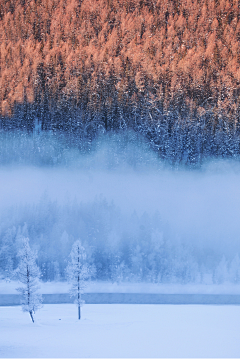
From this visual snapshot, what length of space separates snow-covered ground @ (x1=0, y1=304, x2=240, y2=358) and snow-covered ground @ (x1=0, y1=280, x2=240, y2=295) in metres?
1.84

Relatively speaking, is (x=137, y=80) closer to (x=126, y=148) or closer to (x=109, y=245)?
(x=126, y=148)

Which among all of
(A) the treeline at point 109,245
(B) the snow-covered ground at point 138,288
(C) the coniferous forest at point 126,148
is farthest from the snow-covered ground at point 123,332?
(C) the coniferous forest at point 126,148

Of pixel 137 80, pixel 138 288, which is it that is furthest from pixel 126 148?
pixel 138 288

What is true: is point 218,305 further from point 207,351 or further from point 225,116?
point 225,116

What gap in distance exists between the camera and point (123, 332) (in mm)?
14656

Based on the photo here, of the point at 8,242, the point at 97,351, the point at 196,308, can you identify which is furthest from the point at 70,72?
the point at 97,351

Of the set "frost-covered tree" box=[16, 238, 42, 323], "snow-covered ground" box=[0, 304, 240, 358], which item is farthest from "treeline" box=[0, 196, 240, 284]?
"frost-covered tree" box=[16, 238, 42, 323]

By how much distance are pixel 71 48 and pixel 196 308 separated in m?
25.9

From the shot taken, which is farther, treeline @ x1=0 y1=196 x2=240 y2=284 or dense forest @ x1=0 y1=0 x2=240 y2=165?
dense forest @ x1=0 y1=0 x2=240 y2=165

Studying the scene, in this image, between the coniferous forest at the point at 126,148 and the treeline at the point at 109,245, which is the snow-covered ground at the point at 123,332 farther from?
the coniferous forest at the point at 126,148

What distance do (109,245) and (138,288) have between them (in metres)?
3.67

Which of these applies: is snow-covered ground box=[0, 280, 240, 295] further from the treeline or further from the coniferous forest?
the coniferous forest

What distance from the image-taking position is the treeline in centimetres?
2258

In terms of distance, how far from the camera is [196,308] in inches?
770
